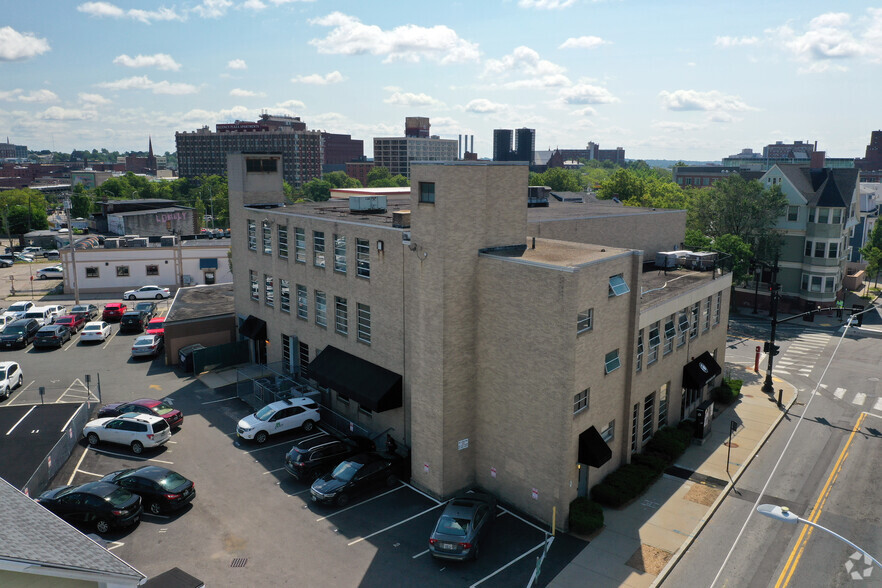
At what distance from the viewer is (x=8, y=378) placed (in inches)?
1580

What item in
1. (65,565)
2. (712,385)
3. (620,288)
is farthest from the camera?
(712,385)

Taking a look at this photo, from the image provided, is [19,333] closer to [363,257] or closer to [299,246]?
[299,246]

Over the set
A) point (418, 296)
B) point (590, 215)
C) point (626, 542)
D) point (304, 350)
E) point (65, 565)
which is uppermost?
point (590, 215)

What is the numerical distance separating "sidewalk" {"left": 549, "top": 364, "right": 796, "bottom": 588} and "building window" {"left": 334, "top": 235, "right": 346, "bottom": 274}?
19039 mm

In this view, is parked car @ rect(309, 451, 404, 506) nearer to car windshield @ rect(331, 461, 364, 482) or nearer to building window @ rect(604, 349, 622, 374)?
car windshield @ rect(331, 461, 364, 482)

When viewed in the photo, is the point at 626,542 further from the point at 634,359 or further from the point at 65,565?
the point at 65,565

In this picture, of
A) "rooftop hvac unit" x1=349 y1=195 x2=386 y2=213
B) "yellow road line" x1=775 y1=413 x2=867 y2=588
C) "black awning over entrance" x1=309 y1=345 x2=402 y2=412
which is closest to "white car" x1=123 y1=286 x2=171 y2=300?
"rooftop hvac unit" x1=349 y1=195 x2=386 y2=213

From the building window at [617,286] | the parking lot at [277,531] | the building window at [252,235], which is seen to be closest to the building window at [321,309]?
the parking lot at [277,531]

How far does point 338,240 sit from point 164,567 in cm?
1891

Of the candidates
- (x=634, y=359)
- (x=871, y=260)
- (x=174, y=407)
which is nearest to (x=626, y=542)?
(x=634, y=359)

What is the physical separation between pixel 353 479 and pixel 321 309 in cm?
1344

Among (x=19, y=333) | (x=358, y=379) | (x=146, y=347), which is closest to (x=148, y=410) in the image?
(x=358, y=379)

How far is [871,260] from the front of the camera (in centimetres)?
7469

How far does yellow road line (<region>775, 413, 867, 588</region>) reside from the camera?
23000 millimetres
